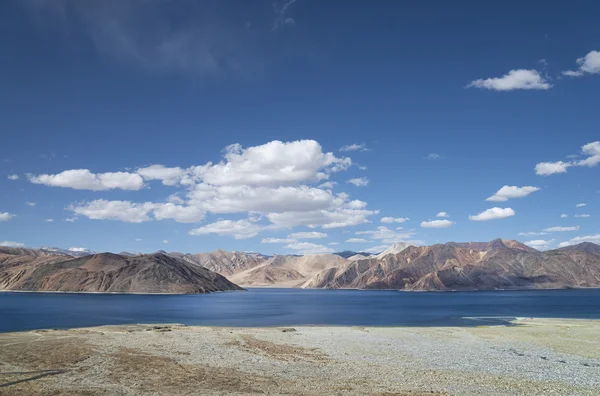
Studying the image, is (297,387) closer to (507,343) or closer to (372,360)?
(372,360)

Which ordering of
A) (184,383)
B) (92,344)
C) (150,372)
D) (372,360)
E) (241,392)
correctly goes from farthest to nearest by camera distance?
(92,344) < (372,360) < (150,372) < (184,383) < (241,392)

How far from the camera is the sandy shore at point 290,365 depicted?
28750mm

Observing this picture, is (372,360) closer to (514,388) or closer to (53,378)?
(514,388)

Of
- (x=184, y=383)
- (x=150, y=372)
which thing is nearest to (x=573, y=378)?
(x=184, y=383)

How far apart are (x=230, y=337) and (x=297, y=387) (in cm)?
3047

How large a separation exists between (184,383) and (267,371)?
23.4 ft

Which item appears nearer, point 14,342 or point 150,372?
point 150,372

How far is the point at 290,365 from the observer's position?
3791 cm

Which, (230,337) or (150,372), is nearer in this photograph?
(150,372)

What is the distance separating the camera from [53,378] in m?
30.3

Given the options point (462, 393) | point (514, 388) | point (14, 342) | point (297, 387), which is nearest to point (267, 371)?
point (297, 387)

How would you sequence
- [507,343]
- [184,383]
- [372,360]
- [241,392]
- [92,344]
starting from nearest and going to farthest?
1. [241,392]
2. [184,383]
3. [372,360]
4. [92,344]
5. [507,343]

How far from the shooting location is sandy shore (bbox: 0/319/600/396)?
28750 millimetres

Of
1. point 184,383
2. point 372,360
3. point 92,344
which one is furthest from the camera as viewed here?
point 92,344
